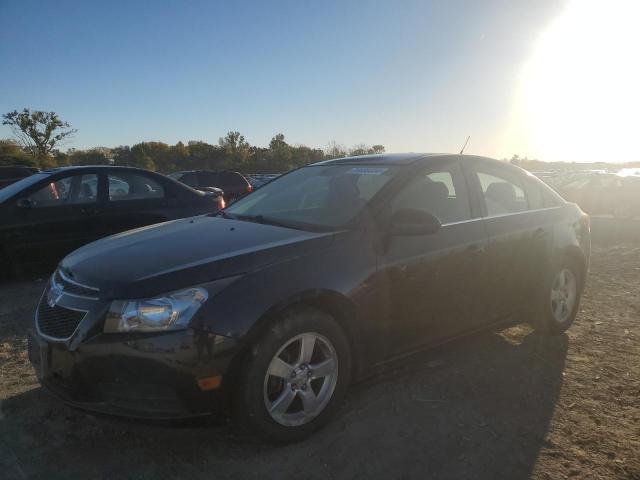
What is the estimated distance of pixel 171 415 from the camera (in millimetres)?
2305

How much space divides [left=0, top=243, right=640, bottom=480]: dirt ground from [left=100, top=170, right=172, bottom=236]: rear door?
2.86 meters

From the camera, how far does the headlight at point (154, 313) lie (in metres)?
2.31

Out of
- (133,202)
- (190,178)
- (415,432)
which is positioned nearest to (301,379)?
(415,432)

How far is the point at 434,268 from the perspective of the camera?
3.24m

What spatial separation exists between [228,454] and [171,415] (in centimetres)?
44

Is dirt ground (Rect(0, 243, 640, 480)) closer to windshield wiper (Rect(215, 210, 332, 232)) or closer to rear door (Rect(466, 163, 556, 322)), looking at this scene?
rear door (Rect(466, 163, 556, 322))

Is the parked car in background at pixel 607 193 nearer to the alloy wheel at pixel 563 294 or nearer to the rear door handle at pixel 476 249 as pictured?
the alloy wheel at pixel 563 294

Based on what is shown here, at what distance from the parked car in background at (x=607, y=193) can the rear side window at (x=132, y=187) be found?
46.6ft

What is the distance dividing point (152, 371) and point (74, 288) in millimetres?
701

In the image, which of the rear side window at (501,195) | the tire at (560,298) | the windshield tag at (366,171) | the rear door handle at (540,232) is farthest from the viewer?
the tire at (560,298)

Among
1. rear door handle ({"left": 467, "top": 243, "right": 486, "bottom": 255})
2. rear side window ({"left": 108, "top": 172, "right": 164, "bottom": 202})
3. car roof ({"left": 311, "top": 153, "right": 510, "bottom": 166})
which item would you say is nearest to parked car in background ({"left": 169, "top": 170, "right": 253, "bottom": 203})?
rear side window ({"left": 108, "top": 172, "right": 164, "bottom": 202})

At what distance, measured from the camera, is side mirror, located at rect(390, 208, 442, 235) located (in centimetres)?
300

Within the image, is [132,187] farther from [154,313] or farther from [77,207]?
[154,313]

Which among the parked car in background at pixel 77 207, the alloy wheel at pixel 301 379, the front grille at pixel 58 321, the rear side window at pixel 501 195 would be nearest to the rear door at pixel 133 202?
the parked car in background at pixel 77 207
